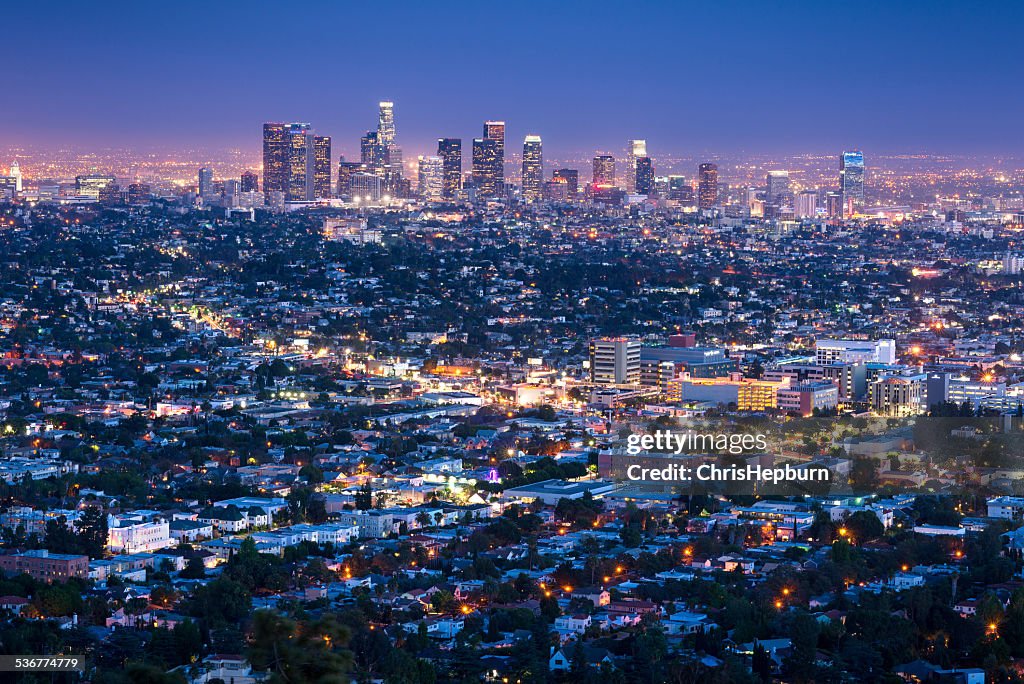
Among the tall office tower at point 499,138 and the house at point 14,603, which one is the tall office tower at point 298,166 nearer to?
the tall office tower at point 499,138

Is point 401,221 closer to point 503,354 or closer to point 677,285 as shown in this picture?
point 677,285

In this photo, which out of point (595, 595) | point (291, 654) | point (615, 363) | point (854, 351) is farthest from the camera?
point (854, 351)

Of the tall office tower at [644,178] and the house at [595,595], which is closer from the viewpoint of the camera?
the house at [595,595]

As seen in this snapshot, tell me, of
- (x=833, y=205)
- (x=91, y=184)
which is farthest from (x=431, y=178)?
(x=833, y=205)

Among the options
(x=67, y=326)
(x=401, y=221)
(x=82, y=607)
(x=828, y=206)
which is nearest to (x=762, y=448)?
(x=82, y=607)

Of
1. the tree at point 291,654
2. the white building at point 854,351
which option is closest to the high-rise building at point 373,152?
the white building at point 854,351

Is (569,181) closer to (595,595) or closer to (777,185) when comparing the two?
(777,185)
